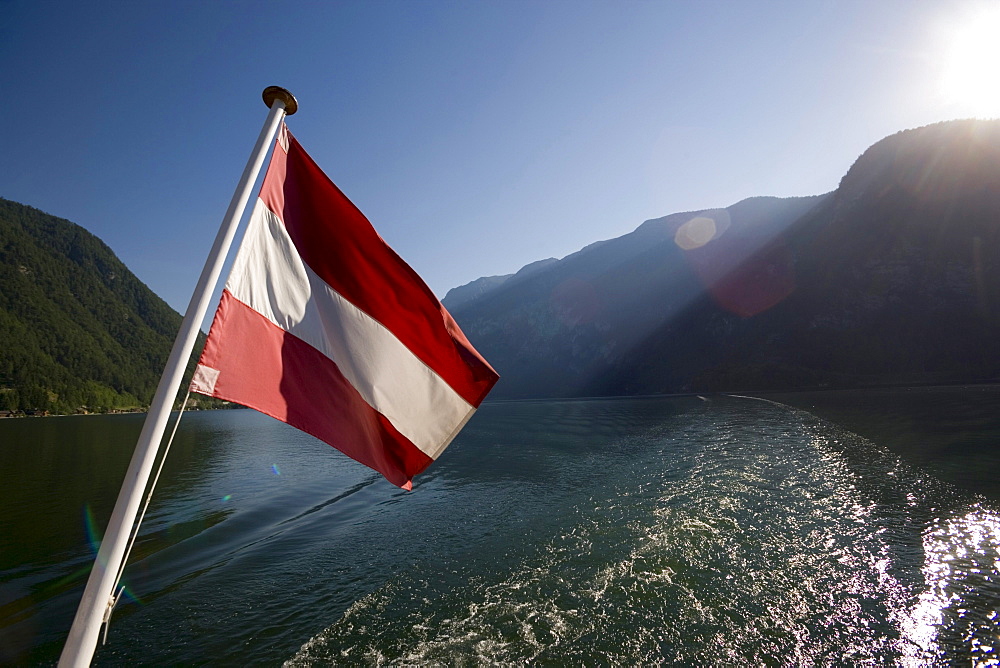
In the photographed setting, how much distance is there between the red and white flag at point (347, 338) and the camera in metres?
4.16

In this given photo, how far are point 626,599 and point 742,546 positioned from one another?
4.56 m

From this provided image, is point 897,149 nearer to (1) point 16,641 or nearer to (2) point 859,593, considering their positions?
(2) point 859,593

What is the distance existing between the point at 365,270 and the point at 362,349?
829 mm

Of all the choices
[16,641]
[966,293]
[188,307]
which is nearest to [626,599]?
[188,307]

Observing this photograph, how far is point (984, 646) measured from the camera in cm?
691

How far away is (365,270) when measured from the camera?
4.60 m

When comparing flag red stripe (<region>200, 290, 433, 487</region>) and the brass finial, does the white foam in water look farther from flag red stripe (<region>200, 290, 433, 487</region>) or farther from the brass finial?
the brass finial

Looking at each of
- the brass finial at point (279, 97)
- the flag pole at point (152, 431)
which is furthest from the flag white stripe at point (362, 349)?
the brass finial at point (279, 97)

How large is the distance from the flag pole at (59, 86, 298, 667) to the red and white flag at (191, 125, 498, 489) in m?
0.68

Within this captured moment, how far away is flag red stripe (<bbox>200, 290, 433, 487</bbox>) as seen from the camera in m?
3.70

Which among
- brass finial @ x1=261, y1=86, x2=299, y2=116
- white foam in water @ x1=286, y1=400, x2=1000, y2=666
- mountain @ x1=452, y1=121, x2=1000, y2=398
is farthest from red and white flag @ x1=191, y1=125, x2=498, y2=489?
mountain @ x1=452, y1=121, x2=1000, y2=398

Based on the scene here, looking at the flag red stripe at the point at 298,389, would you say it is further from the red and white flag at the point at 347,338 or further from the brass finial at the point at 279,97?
the brass finial at the point at 279,97

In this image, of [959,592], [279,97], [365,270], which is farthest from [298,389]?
[959,592]

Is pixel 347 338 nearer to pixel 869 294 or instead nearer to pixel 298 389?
pixel 298 389
